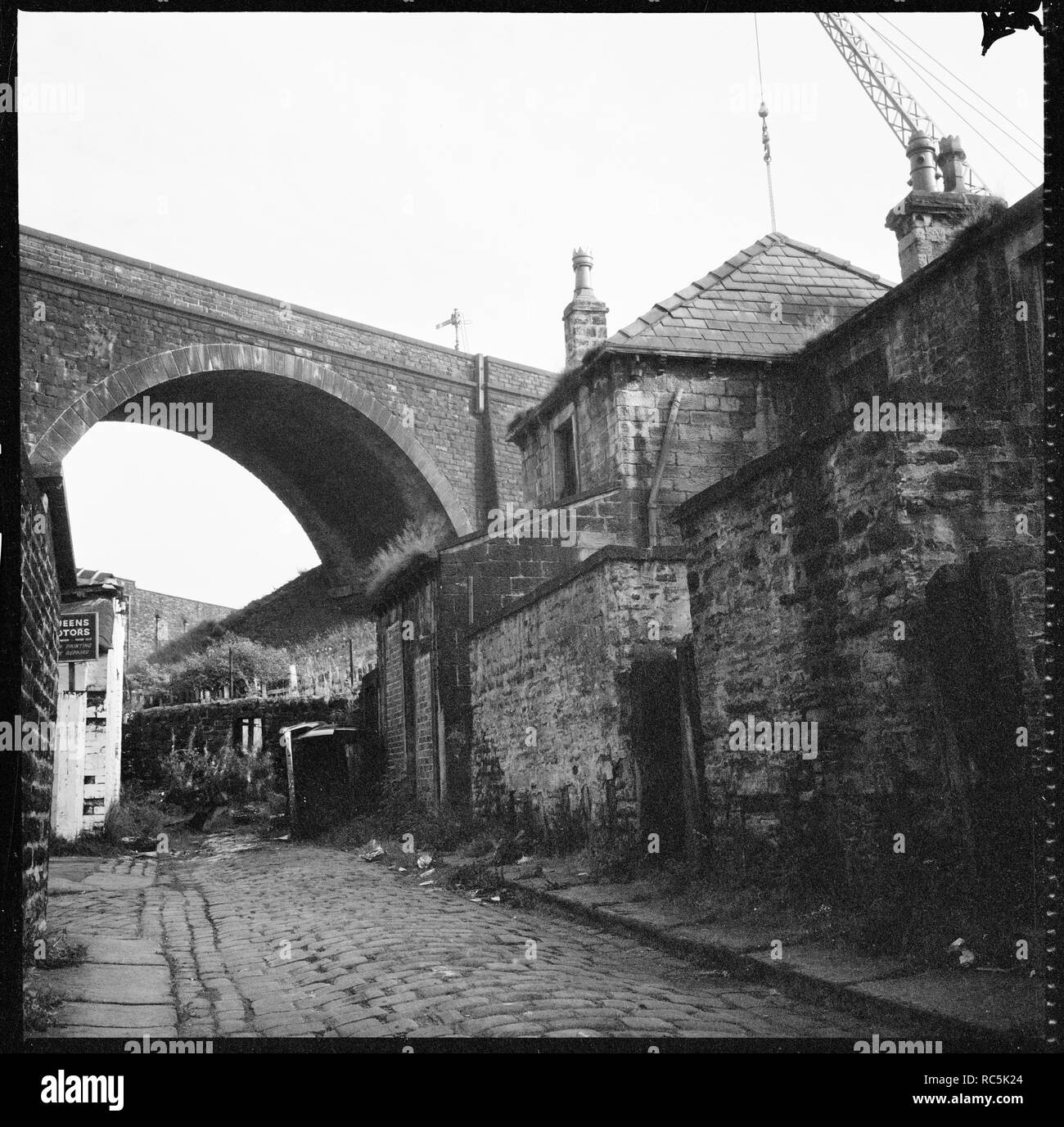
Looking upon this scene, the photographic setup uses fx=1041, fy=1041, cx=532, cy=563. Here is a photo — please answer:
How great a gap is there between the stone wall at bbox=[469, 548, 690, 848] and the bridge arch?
1139 centimetres

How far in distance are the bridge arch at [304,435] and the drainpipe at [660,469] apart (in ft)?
32.1

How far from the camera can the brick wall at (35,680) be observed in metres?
4.91

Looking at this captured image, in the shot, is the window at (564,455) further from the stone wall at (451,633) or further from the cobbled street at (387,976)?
the cobbled street at (387,976)

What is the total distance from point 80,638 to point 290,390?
10624mm

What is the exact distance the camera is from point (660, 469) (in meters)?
14.8

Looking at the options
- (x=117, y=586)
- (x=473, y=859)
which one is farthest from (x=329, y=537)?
(x=473, y=859)

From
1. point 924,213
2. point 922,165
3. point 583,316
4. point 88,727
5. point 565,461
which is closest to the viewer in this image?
point 88,727

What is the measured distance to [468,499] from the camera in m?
24.8

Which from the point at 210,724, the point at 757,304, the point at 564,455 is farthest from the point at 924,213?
the point at 210,724

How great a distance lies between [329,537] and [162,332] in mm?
8115

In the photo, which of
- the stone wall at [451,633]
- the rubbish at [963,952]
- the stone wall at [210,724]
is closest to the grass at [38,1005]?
the rubbish at [963,952]

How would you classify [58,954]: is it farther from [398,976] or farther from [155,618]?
[155,618]

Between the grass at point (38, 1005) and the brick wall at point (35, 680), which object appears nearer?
the grass at point (38, 1005)
